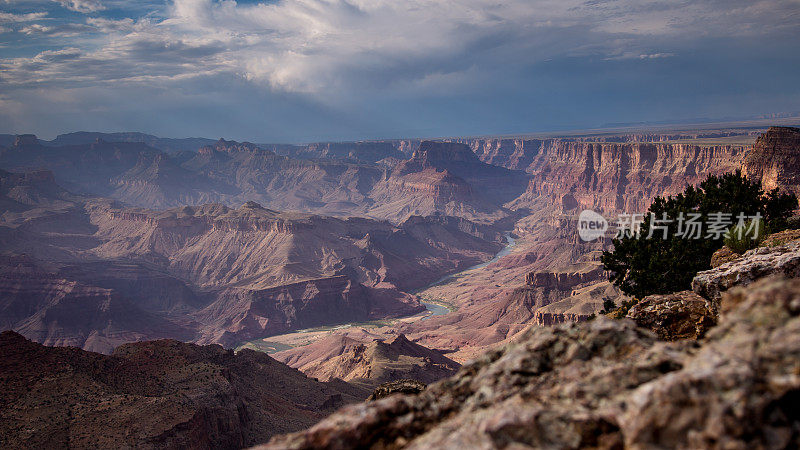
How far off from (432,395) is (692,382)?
4948 millimetres

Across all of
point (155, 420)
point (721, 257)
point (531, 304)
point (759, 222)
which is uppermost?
point (759, 222)

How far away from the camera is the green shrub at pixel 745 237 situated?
22.5m

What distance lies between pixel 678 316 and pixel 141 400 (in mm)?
41661

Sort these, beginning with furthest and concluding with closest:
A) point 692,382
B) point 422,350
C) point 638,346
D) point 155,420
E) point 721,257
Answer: point 422,350 < point 155,420 < point 721,257 < point 638,346 < point 692,382

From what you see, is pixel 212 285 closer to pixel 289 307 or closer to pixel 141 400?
pixel 289 307

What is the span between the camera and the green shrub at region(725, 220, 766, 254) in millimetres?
22531

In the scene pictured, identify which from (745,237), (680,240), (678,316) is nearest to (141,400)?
(678,316)

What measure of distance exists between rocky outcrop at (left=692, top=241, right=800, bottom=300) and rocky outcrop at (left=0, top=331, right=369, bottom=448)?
38740mm

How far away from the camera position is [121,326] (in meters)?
128

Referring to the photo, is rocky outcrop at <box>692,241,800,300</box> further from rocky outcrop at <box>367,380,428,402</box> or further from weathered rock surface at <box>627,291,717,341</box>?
rocky outcrop at <box>367,380,428,402</box>

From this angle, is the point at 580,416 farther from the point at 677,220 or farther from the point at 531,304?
the point at 531,304

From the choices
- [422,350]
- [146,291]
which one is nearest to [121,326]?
[146,291]

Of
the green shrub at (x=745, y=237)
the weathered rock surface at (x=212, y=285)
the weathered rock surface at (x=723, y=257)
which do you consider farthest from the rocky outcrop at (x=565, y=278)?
the weathered rock surface at (x=723, y=257)

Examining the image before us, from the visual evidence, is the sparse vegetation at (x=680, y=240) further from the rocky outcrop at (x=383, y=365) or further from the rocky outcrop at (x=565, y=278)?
the rocky outcrop at (x=565, y=278)
